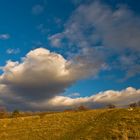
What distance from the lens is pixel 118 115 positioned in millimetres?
51562

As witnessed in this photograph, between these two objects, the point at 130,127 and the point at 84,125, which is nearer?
the point at 130,127

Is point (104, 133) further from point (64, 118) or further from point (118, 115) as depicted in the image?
point (64, 118)

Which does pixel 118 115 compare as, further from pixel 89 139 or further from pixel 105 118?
pixel 89 139

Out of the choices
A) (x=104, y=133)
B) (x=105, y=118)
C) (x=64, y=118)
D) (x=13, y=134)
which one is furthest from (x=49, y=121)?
(x=104, y=133)

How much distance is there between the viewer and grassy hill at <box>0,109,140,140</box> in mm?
45438

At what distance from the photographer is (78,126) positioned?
53.4m

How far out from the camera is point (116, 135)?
44.4m

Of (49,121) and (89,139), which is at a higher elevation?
(49,121)

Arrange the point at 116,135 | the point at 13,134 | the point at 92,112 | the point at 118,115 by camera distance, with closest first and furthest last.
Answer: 1. the point at 116,135
2. the point at 118,115
3. the point at 13,134
4. the point at 92,112

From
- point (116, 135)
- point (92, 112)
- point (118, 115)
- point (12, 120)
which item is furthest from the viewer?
point (12, 120)

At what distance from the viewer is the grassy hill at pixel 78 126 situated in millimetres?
45438

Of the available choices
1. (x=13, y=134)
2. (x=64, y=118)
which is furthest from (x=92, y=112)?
(x=13, y=134)

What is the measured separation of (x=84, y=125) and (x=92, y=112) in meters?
7.20

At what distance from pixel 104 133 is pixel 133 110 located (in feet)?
28.9
